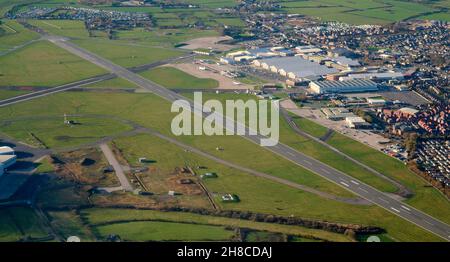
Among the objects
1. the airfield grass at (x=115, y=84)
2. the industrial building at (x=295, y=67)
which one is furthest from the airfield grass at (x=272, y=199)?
the industrial building at (x=295, y=67)

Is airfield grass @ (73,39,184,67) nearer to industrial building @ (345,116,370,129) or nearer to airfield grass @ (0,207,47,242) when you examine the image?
industrial building @ (345,116,370,129)

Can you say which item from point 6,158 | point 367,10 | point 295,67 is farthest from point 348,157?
point 367,10

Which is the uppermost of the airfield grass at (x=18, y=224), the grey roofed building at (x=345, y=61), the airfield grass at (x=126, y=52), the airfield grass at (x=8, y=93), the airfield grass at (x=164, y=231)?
the airfield grass at (x=126, y=52)

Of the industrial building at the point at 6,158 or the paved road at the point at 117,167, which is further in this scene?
the industrial building at the point at 6,158

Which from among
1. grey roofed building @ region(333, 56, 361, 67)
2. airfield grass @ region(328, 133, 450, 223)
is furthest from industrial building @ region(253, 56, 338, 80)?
airfield grass @ region(328, 133, 450, 223)

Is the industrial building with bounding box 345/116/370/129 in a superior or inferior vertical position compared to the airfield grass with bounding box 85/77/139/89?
inferior

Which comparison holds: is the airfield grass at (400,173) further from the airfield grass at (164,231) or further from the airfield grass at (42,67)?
the airfield grass at (42,67)
